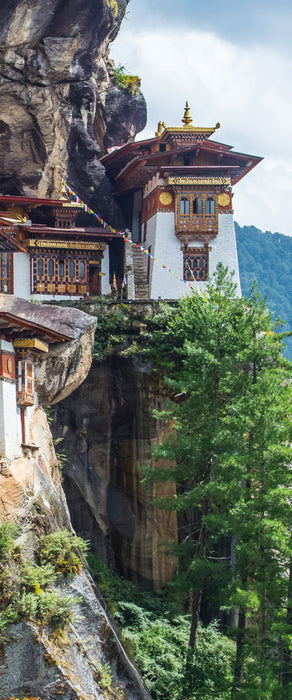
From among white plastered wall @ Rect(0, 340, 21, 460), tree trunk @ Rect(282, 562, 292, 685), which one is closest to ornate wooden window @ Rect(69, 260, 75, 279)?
white plastered wall @ Rect(0, 340, 21, 460)

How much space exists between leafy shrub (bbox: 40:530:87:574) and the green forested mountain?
102 m

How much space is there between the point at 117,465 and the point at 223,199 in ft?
49.9

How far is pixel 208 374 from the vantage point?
Result: 94.2ft

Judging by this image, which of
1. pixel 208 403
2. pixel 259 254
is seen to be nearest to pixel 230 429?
pixel 208 403

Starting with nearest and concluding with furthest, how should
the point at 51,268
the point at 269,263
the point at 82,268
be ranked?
the point at 51,268
the point at 82,268
the point at 269,263

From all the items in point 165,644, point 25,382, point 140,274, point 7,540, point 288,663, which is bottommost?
point 165,644

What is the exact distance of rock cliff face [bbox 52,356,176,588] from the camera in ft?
111

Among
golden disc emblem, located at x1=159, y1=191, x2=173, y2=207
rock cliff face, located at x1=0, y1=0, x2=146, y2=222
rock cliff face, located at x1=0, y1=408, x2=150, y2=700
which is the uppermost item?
rock cliff face, located at x1=0, y1=0, x2=146, y2=222

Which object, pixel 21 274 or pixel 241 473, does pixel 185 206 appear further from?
pixel 241 473

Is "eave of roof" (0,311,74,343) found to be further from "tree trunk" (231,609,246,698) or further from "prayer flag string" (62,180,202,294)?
"prayer flag string" (62,180,202,294)

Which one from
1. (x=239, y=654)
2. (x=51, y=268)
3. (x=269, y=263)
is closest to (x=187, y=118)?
(x=51, y=268)

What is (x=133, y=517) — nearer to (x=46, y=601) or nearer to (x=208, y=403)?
(x=208, y=403)

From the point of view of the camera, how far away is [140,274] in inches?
1743

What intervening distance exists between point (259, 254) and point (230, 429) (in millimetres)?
104462
